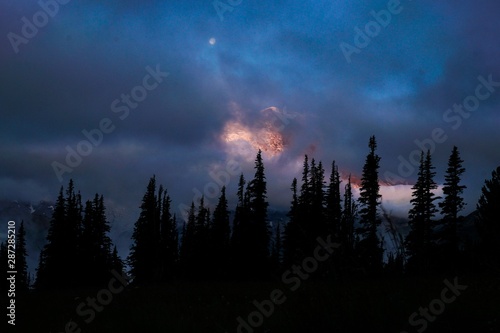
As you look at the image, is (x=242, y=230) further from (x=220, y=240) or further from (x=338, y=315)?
(x=338, y=315)

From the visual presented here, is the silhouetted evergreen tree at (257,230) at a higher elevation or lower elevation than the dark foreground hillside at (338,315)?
higher

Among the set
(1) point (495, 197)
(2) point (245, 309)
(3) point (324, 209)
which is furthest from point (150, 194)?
(2) point (245, 309)

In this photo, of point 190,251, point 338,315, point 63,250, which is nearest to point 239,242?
point 190,251

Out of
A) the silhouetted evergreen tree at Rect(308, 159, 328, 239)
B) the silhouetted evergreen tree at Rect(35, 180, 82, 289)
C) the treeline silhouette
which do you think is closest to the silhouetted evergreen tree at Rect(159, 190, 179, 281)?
the treeline silhouette

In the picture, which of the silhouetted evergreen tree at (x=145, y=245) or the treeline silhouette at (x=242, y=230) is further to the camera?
the silhouetted evergreen tree at (x=145, y=245)

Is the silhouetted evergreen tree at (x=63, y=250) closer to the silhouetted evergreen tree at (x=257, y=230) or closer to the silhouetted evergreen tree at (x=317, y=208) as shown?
A: the silhouetted evergreen tree at (x=257, y=230)

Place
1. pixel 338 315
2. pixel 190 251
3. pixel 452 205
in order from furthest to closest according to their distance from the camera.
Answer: pixel 190 251 < pixel 452 205 < pixel 338 315

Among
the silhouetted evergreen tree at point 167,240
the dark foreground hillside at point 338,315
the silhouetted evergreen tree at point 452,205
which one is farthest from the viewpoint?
the silhouetted evergreen tree at point 167,240

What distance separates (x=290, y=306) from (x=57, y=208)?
1643 inches

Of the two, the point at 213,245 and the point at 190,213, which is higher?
the point at 190,213

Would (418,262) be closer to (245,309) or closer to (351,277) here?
(351,277)

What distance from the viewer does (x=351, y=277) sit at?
606cm

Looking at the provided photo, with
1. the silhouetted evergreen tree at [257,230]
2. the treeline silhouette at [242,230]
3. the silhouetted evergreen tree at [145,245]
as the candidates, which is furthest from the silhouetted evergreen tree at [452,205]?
the silhouetted evergreen tree at [145,245]

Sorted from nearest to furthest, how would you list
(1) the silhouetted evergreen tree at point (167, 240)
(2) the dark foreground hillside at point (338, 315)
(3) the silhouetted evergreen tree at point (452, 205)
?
(2) the dark foreground hillside at point (338, 315), (3) the silhouetted evergreen tree at point (452, 205), (1) the silhouetted evergreen tree at point (167, 240)
